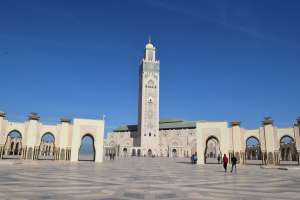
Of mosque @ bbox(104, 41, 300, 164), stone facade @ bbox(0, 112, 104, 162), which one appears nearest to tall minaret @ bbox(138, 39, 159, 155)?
mosque @ bbox(104, 41, 300, 164)

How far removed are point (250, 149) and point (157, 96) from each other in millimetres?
39897

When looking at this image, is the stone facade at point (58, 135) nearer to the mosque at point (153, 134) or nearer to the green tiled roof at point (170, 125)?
the mosque at point (153, 134)

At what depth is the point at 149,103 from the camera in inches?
3925

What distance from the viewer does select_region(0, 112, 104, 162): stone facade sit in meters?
33.8

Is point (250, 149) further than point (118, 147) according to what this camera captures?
No

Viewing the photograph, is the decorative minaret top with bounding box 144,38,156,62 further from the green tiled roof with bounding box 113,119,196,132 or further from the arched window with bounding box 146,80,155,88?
the green tiled roof with bounding box 113,119,196,132

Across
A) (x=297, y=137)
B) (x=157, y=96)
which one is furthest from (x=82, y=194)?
(x=157, y=96)

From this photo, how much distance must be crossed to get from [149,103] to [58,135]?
2579 inches

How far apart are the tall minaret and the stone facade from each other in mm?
62063

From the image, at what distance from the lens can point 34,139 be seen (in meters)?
34.1

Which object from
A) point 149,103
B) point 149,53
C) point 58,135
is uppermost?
point 149,53

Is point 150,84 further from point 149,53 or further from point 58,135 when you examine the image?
point 58,135

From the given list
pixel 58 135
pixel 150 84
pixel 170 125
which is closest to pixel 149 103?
pixel 150 84

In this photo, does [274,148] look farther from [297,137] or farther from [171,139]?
[171,139]
